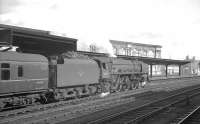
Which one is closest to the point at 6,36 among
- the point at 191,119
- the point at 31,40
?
the point at 31,40

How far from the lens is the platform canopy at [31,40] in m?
18.8

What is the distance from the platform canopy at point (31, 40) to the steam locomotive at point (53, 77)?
2.75m

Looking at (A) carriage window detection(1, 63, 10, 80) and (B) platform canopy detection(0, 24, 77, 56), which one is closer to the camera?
(A) carriage window detection(1, 63, 10, 80)

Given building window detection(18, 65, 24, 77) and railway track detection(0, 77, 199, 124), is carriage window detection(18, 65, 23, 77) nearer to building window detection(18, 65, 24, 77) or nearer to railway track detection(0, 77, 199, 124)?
building window detection(18, 65, 24, 77)

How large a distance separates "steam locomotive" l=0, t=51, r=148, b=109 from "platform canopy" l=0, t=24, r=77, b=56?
2752 millimetres

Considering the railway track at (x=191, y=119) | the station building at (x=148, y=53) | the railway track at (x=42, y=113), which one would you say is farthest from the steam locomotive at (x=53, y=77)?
the station building at (x=148, y=53)

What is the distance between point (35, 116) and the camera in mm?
14297

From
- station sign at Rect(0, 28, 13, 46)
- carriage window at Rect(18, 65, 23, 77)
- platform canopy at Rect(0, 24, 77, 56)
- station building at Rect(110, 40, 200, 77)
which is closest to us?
carriage window at Rect(18, 65, 23, 77)

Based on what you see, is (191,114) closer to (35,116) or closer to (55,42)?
(35,116)

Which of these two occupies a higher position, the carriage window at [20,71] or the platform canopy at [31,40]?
the platform canopy at [31,40]

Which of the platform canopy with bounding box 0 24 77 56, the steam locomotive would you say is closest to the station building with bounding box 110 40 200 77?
the platform canopy with bounding box 0 24 77 56

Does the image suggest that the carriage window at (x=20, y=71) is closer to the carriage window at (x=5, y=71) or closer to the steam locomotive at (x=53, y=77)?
the steam locomotive at (x=53, y=77)

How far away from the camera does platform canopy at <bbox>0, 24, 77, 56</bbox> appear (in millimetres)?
18797

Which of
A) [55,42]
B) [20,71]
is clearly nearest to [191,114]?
[20,71]
